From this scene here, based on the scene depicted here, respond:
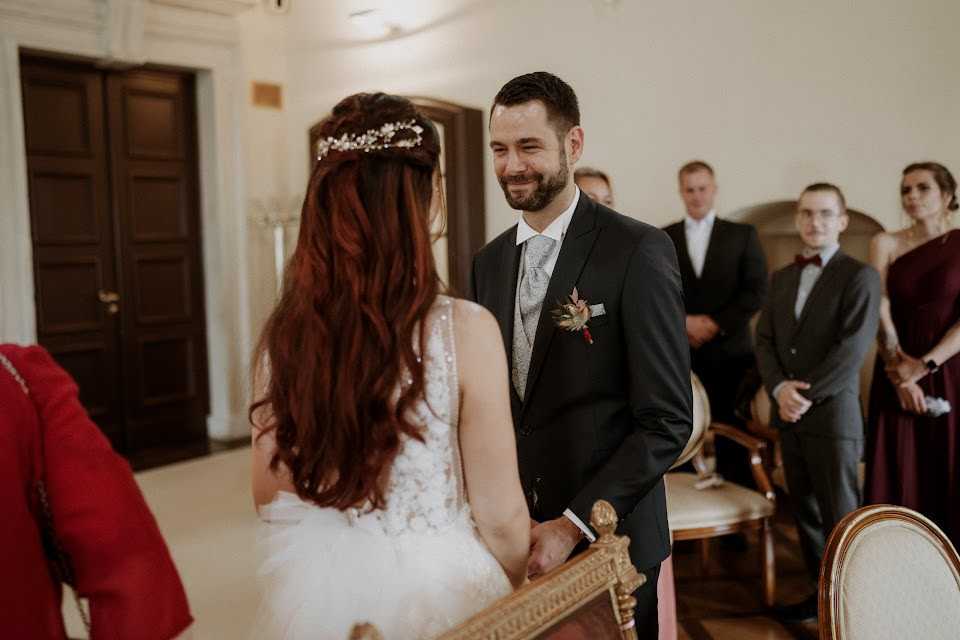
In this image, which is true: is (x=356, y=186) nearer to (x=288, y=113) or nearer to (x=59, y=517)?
(x=59, y=517)

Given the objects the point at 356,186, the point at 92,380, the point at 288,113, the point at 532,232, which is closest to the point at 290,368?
the point at 356,186

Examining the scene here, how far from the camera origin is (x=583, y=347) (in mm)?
1838

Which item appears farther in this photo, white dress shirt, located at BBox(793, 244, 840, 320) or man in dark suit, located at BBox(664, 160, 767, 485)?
man in dark suit, located at BBox(664, 160, 767, 485)

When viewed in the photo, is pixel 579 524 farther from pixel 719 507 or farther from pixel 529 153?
pixel 719 507

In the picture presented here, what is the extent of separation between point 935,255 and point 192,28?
5.51m

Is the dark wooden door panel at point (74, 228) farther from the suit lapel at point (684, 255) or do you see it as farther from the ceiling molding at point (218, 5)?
the suit lapel at point (684, 255)

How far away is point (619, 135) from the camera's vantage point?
5.63 metres

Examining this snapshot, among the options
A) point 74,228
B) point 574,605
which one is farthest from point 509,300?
point 74,228

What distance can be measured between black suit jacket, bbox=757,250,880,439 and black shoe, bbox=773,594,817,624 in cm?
67

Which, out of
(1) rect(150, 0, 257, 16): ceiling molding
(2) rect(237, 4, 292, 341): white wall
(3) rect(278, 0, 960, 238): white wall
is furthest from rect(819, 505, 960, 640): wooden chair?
(1) rect(150, 0, 257, 16): ceiling molding

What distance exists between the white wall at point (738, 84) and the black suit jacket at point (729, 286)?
1.69 ft

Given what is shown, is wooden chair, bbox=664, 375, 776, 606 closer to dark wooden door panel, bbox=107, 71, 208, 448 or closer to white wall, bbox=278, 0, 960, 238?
white wall, bbox=278, 0, 960, 238

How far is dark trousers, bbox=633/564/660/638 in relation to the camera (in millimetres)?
1886

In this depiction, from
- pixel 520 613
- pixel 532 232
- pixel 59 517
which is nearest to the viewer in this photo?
pixel 59 517
